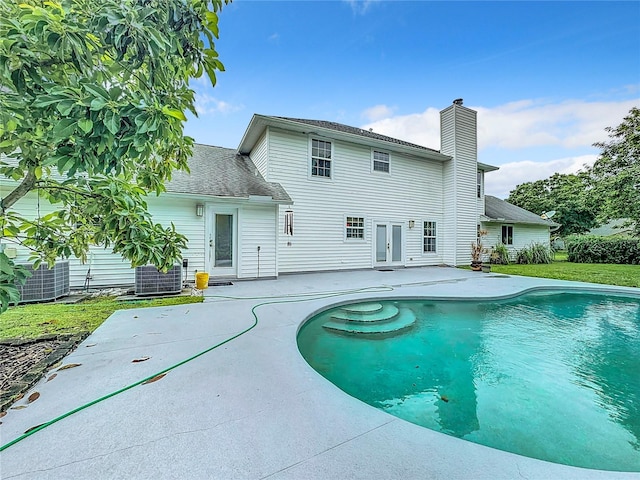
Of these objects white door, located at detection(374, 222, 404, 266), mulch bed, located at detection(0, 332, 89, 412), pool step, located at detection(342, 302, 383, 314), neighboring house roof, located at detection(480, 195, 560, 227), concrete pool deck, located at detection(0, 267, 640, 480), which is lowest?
pool step, located at detection(342, 302, 383, 314)

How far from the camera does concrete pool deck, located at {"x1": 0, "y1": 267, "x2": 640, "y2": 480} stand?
55.3 inches

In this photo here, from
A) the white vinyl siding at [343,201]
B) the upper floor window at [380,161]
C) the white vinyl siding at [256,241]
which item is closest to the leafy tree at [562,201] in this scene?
the white vinyl siding at [343,201]

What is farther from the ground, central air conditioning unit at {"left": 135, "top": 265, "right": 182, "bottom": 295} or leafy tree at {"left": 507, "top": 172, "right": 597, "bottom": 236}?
leafy tree at {"left": 507, "top": 172, "right": 597, "bottom": 236}

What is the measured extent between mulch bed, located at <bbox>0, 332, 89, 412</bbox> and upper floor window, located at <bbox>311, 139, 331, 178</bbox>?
26.4ft

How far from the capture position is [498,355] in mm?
3803

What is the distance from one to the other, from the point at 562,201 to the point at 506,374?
1134 inches

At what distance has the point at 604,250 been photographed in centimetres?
1545

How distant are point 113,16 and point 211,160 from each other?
9.09 metres

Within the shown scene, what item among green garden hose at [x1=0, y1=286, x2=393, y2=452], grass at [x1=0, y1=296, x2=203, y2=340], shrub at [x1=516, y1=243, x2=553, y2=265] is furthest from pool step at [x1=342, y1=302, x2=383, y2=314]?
shrub at [x1=516, y1=243, x2=553, y2=265]

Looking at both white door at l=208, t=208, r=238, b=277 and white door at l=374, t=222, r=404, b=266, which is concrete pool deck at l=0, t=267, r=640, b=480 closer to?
white door at l=208, t=208, r=238, b=277

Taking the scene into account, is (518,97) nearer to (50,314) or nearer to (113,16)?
(113,16)

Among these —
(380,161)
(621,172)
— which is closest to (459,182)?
(380,161)

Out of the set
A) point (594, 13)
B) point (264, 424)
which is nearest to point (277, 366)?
point (264, 424)

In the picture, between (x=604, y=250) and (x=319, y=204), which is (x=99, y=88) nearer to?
(x=319, y=204)
